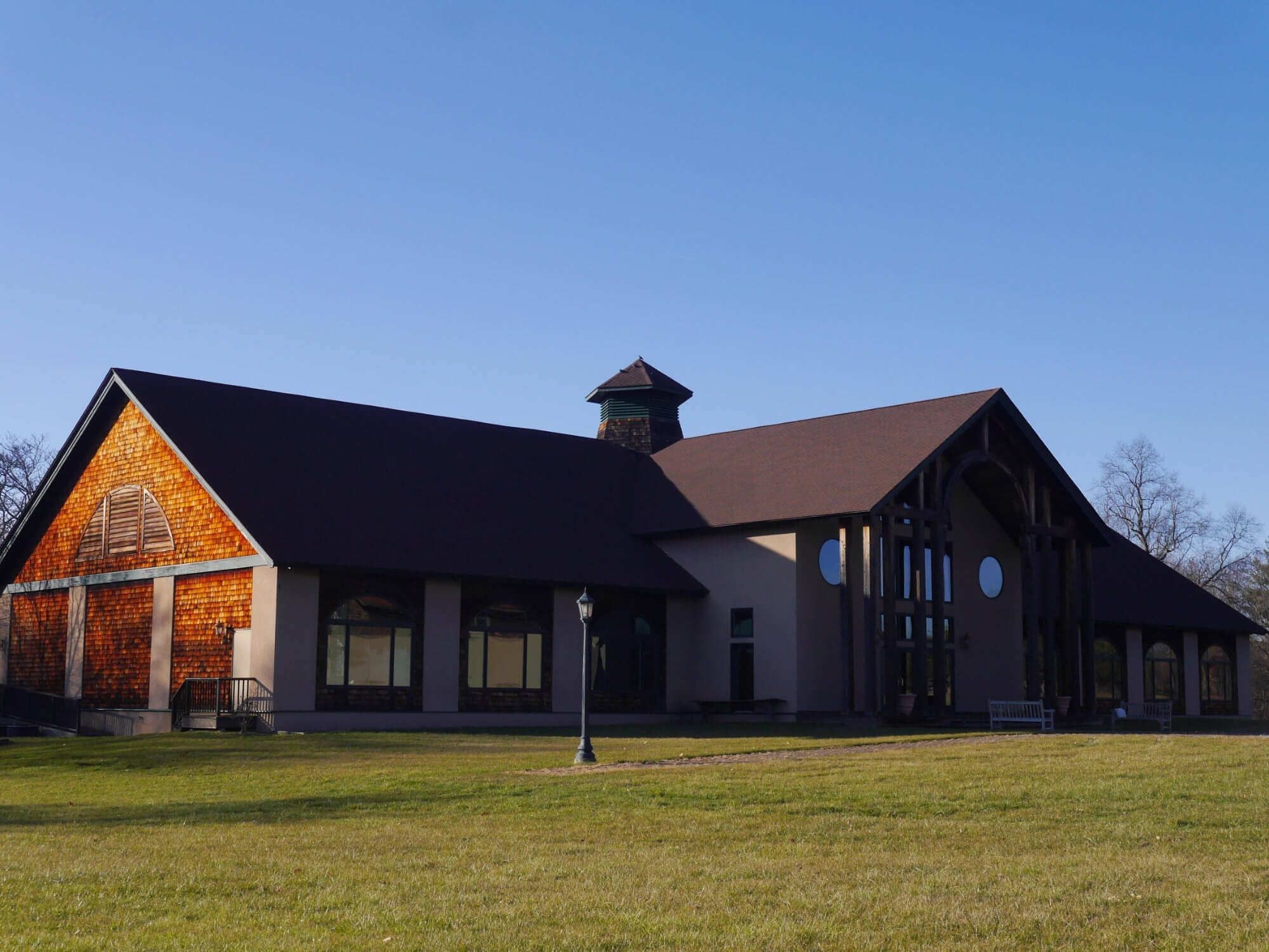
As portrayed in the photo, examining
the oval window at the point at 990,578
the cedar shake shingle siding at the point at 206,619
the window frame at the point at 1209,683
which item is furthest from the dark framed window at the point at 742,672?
the window frame at the point at 1209,683

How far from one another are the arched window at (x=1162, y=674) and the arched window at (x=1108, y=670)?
1.30 meters

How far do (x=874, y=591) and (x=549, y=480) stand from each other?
8900 millimetres

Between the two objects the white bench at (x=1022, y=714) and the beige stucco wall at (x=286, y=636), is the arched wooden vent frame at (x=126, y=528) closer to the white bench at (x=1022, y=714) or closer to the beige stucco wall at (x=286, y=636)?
the beige stucco wall at (x=286, y=636)

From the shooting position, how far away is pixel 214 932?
8.55 m

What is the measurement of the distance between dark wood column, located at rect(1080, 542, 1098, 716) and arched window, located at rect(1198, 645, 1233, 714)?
8.26 m

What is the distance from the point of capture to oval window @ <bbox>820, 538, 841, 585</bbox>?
1275 inches

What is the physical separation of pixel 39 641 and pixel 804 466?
18.0 m

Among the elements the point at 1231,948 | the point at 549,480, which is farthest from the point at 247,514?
the point at 1231,948

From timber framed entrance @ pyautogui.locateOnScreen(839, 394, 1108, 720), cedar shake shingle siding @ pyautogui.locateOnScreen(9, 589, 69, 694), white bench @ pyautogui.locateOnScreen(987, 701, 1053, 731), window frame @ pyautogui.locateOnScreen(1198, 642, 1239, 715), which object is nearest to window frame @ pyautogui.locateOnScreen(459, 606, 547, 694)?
timber framed entrance @ pyautogui.locateOnScreen(839, 394, 1108, 720)

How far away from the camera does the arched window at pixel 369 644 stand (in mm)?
28688

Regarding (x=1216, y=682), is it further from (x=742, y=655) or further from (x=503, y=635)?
(x=503, y=635)

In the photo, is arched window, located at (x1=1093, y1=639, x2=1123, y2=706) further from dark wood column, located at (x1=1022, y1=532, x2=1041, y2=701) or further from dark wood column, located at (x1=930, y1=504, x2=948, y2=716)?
dark wood column, located at (x1=930, y1=504, x2=948, y2=716)

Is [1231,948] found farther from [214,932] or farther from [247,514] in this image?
[247,514]

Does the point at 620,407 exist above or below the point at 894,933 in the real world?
above
